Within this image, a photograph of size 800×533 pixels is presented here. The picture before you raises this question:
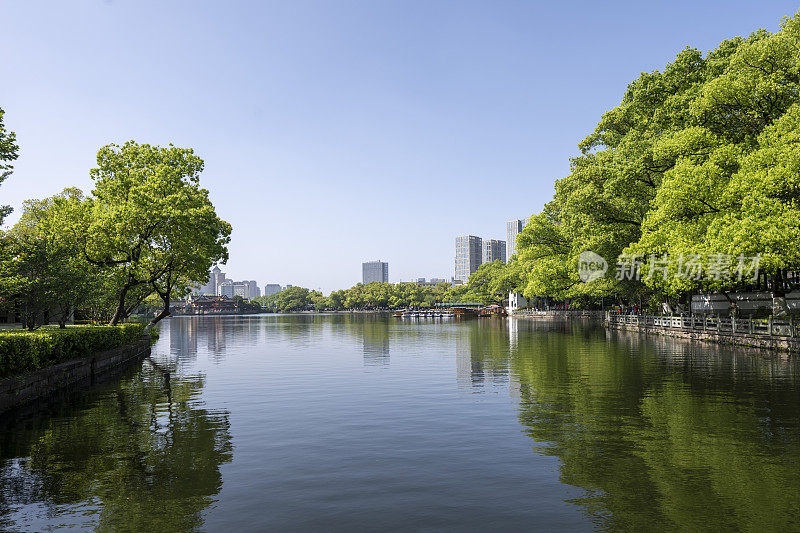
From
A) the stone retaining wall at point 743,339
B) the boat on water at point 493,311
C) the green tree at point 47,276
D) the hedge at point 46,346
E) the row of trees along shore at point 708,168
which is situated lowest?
the boat on water at point 493,311

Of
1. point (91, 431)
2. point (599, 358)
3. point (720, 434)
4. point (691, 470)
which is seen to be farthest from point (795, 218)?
point (91, 431)

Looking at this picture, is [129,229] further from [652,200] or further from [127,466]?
[652,200]

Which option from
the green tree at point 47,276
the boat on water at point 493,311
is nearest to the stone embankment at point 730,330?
the green tree at point 47,276

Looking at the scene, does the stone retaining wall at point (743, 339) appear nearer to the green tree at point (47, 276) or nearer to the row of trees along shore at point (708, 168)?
the row of trees along shore at point (708, 168)

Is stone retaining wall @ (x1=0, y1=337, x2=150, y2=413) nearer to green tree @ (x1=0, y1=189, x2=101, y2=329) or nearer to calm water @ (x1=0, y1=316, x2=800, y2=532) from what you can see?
calm water @ (x1=0, y1=316, x2=800, y2=532)

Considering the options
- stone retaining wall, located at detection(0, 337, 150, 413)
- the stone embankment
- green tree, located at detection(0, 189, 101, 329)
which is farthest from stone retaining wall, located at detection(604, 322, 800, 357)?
green tree, located at detection(0, 189, 101, 329)

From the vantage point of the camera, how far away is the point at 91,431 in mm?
15242

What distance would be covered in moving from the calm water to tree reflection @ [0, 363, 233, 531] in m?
0.06

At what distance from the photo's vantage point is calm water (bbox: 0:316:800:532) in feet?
28.4

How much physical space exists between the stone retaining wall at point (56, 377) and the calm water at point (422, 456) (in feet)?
5.11

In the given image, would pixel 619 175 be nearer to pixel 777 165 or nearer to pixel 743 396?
pixel 777 165

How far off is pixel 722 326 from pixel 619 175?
14450 millimetres

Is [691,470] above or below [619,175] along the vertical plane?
below

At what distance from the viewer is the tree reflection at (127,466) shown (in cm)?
905
